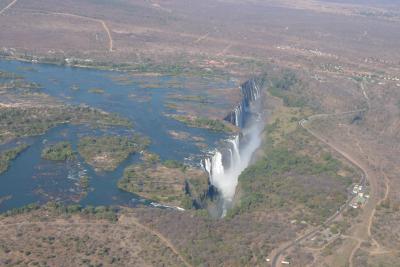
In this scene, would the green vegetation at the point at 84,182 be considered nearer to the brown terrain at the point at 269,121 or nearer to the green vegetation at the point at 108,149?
the green vegetation at the point at 108,149

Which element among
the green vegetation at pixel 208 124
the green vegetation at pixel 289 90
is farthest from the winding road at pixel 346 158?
the green vegetation at pixel 208 124

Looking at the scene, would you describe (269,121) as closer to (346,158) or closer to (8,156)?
(346,158)

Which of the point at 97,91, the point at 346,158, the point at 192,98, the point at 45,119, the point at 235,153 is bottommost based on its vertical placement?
the point at 235,153

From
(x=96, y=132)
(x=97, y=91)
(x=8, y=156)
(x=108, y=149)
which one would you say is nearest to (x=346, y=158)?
(x=108, y=149)

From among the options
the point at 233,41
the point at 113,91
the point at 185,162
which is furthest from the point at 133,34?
the point at 185,162

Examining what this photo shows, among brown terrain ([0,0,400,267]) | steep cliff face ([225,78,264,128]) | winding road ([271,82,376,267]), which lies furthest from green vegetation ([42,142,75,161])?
winding road ([271,82,376,267])

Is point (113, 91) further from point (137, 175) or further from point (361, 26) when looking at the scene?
point (361, 26)
